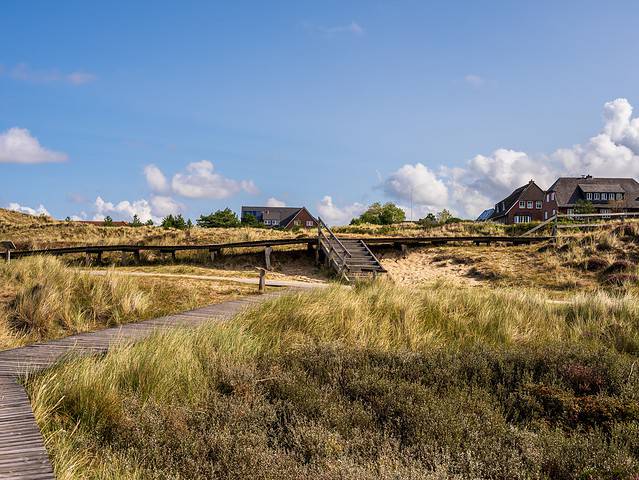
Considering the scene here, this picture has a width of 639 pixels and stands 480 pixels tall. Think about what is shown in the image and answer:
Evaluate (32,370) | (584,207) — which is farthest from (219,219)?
(32,370)

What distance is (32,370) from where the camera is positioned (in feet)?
20.3

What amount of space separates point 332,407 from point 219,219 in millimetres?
57835

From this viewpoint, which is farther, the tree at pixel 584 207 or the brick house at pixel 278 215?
the brick house at pixel 278 215

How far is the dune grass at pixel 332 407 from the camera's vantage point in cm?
482

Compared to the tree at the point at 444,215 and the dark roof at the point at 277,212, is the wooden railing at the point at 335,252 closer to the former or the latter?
the tree at the point at 444,215

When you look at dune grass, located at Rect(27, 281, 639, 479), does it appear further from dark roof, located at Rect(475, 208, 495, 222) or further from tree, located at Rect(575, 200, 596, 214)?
dark roof, located at Rect(475, 208, 495, 222)

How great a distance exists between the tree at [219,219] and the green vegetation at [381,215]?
14979mm

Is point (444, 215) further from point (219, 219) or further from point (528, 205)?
point (219, 219)

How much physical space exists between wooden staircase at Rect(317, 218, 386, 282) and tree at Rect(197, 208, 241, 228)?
37.2 m

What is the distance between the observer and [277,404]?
618cm

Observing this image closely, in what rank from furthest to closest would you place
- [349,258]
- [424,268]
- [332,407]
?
[424,268], [349,258], [332,407]

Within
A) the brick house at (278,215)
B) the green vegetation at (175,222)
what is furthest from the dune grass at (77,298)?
the brick house at (278,215)

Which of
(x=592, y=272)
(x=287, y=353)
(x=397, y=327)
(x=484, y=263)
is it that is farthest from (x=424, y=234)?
(x=287, y=353)

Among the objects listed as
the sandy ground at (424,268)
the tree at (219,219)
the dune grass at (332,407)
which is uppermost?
the tree at (219,219)
